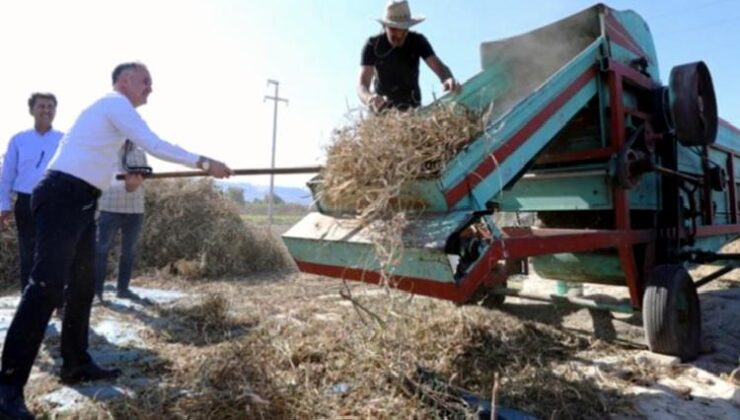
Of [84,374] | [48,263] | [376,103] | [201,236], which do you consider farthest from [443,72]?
[201,236]

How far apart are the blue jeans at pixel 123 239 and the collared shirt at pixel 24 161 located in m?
0.97

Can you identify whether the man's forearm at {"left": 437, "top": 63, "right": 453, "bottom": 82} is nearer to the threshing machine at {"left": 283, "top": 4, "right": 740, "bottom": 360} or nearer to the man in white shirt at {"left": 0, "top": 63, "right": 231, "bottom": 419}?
the threshing machine at {"left": 283, "top": 4, "right": 740, "bottom": 360}

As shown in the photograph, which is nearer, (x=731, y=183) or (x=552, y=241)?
(x=552, y=241)

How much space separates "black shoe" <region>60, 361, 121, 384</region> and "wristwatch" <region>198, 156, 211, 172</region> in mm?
1332

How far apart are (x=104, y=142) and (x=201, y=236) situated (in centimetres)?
634

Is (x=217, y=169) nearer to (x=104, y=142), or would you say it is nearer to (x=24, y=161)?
(x=104, y=142)

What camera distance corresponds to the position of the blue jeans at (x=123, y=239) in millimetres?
5211

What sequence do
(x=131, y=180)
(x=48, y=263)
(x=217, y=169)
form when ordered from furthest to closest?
1. (x=131, y=180)
2. (x=217, y=169)
3. (x=48, y=263)

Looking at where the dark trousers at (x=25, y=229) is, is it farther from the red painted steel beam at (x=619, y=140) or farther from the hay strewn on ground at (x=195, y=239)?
the red painted steel beam at (x=619, y=140)

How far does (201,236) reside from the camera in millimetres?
9023

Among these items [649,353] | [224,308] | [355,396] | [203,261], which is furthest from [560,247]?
[203,261]

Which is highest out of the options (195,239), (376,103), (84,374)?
(376,103)

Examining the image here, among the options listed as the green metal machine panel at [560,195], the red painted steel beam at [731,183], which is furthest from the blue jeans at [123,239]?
the red painted steel beam at [731,183]

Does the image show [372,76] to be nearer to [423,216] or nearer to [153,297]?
[423,216]
